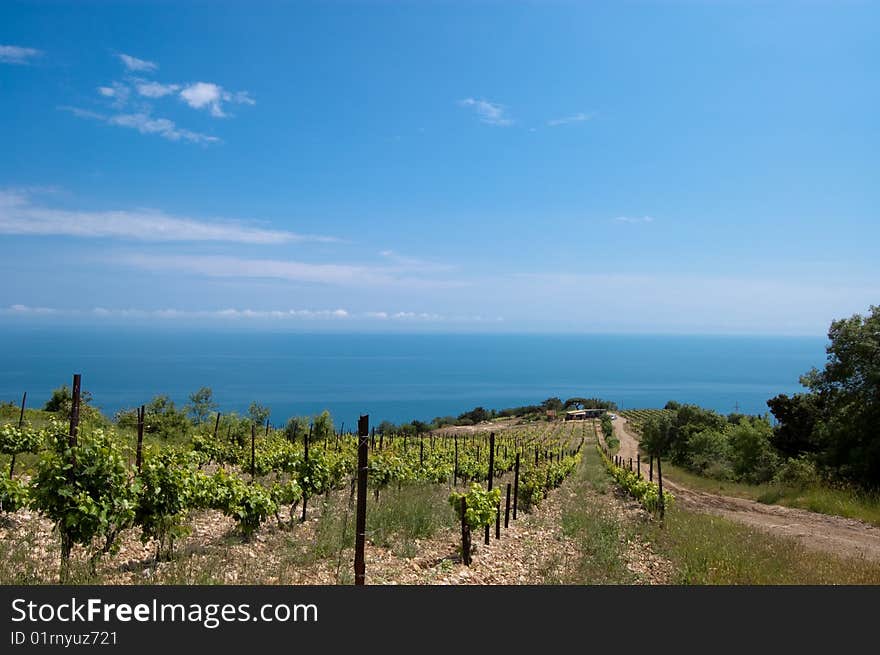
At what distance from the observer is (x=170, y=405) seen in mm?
29359

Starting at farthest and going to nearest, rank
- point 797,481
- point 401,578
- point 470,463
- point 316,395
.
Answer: point 316,395 → point 470,463 → point 797,481 → point 401,578

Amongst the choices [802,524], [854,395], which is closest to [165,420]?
[802,524]

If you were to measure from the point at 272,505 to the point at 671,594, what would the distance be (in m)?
6.73

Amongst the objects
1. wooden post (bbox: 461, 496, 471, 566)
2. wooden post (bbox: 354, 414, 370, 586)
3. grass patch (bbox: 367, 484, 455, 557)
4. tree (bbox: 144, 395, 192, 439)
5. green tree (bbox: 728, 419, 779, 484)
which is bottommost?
green tree (bbox: 728, 419, 779, 484)

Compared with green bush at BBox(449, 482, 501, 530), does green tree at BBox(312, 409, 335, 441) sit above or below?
below

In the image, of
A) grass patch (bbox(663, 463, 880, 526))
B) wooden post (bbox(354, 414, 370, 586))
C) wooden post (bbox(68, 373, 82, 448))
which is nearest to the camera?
wooden post (bbox(354, 414, 370, 586))

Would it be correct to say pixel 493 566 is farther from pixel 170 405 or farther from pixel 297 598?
pixel 170 405

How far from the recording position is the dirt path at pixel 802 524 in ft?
40.7

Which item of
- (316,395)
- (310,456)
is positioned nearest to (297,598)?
(310,456)

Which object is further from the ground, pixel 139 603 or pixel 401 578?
pixel 139 603

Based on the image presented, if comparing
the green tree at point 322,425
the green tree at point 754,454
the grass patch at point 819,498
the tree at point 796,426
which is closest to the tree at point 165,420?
the green tree at point 322,425

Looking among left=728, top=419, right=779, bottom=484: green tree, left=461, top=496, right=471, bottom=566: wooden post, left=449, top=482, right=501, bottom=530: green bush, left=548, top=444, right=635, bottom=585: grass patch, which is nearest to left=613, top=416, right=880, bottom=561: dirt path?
left=548, top=444, right=635, bottom=585: grass patch

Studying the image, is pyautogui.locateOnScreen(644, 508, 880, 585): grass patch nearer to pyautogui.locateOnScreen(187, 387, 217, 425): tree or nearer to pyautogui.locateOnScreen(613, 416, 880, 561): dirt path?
pyautogui.locateOnScreen(613, 416, 880, 561): dirt path

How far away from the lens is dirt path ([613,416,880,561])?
1241 centimetres
